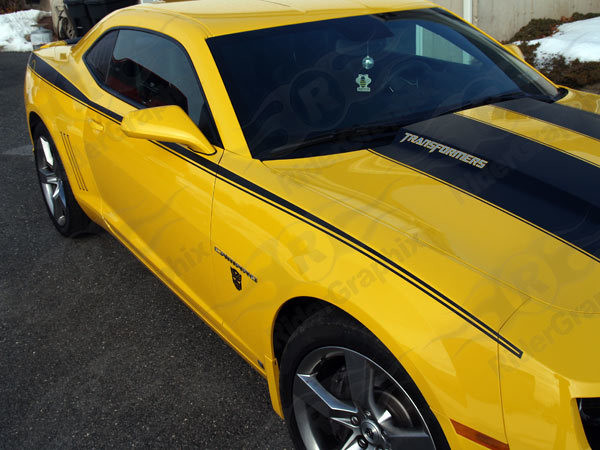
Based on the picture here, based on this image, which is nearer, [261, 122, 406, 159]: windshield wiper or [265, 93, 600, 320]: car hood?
[265, 93, 600, 320]: car hood

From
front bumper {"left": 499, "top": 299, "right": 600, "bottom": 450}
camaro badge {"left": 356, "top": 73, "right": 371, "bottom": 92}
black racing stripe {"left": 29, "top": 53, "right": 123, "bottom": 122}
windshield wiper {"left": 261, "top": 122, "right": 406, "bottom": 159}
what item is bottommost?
Result: front bumper {"left": 499, "top": 299, "right": 600, "bottom": 450}

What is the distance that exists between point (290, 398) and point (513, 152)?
1.16 metres

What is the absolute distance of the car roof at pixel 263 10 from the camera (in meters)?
2.53

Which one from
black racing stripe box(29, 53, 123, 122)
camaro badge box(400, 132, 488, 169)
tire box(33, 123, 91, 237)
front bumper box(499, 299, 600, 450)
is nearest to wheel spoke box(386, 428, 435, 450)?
front bumper box(499, 299, 600, 450)

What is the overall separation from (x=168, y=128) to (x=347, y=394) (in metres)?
1.13

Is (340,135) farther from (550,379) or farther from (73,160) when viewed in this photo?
(73,160)

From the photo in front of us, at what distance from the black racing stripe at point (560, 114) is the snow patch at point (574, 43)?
4039 mm

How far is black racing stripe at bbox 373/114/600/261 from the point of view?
1.75m

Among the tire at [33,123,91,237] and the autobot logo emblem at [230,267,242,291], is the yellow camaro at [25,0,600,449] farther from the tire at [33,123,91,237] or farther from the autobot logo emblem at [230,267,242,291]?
the tire at [33,123,91,237]

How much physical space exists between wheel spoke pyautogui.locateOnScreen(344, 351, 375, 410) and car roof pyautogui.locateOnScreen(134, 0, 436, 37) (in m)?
1.47

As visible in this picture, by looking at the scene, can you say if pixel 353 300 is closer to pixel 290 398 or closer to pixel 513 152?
pixel 290 398

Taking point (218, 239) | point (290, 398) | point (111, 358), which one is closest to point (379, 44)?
point (218, 239)

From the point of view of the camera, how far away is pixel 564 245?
5.37 feet

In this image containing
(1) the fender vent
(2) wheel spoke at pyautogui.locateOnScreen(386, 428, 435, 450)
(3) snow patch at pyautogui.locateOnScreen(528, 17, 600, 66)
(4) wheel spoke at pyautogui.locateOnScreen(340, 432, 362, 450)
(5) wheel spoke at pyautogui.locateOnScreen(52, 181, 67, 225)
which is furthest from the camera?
(3) snow patch at pyautogui.locateOnScreen(528, 17, 600, 66)
